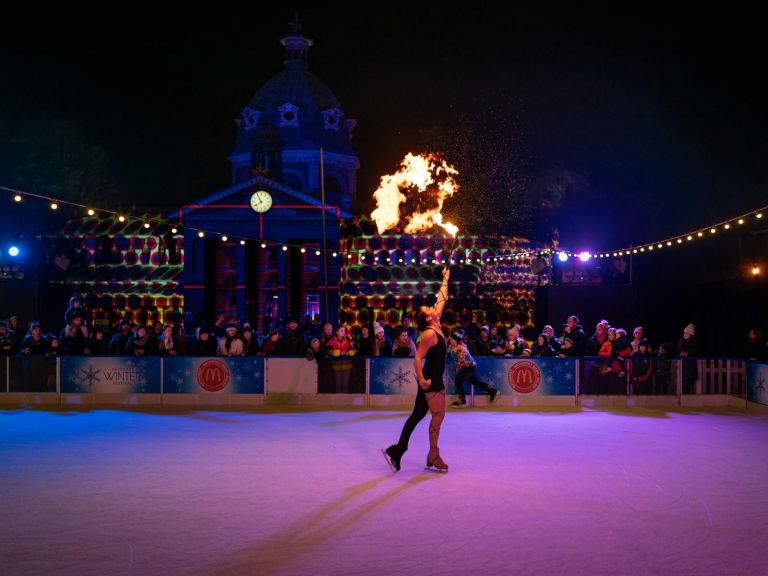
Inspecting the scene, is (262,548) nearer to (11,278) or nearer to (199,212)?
(11,278)

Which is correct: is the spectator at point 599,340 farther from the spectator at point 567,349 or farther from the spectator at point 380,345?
the spectator at point 380,345

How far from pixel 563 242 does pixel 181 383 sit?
29.4 meters

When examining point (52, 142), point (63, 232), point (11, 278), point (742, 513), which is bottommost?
point (742, 513)

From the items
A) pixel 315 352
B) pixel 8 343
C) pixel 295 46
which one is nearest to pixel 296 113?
pixel 295 46

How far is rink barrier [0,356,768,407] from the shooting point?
19672 mm

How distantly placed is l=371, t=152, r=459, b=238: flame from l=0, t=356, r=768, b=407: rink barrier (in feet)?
60.4

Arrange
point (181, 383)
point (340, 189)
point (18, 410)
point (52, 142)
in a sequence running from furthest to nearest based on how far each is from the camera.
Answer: point (340, 189)
point (52, 142)
point (181, 383)
point (18, 410)

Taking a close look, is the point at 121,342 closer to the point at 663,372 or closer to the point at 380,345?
the point at 380,345

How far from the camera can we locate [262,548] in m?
7.55

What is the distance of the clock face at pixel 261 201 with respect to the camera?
57.1 m

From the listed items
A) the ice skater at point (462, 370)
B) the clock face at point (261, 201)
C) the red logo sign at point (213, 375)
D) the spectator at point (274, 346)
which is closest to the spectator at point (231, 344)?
the red logo sign at point (213, 375)

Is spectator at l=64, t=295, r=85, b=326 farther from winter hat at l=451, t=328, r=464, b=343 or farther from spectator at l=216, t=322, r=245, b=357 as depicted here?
winter hat at l=451, t=328, r=464, b=343

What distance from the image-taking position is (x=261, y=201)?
57.2m

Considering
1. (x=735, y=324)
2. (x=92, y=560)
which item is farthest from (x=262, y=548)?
(x=735, y=324)
